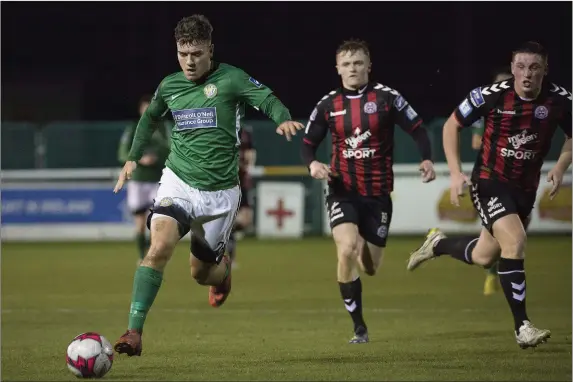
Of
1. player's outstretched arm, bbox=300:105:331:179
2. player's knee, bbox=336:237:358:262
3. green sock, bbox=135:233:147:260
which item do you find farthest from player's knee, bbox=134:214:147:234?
player's knee, bbox=336:237:358:262

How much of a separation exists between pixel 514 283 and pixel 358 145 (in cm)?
172

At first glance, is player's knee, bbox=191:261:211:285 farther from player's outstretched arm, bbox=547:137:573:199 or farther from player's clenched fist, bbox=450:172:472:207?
player's outstretched arm, bbox=547:137:573:199

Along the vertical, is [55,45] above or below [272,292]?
above

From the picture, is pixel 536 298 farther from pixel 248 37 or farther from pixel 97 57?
pixel 97 57

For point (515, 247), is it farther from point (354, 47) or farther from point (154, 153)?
point (154, 153)

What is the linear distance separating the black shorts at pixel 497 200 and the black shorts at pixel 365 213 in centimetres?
93

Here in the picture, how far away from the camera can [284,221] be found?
20797 millimetres

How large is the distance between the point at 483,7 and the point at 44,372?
1745cm

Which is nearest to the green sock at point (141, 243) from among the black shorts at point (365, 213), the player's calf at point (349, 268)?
the black shorts at point (365, 213)

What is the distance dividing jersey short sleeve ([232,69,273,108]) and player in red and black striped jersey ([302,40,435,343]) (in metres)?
1.22

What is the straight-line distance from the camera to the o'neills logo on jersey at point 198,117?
7.84 meters

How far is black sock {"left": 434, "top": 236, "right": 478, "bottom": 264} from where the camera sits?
9438mm

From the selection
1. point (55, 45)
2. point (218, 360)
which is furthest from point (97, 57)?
point (218, 360)

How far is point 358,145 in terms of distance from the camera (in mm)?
9273
